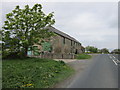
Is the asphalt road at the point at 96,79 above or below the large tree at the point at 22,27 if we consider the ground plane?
below

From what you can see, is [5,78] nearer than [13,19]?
Yes

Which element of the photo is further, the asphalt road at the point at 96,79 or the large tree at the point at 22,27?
the large tree at the point at 22,27

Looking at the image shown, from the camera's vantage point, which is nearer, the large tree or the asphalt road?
the asphalt road

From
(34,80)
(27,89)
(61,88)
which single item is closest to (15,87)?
(27,89)

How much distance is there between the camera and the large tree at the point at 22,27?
10.4 metres

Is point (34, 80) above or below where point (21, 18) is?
below

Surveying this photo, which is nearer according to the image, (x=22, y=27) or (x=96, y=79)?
(x=96, y=79)

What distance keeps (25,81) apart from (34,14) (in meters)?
→ 7.54

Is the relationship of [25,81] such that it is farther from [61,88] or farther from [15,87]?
[61,88]

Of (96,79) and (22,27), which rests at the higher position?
(22,27)

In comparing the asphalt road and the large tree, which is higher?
the large tree

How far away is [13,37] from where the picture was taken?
34.8 ft

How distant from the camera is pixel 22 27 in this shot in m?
10.5

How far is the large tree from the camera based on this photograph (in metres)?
10.4
